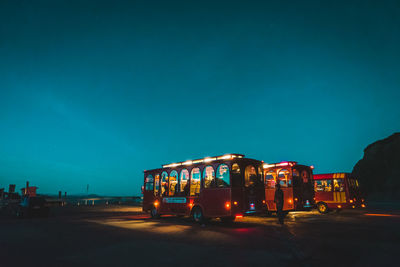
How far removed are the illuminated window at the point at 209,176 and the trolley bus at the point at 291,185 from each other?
5.09 metres

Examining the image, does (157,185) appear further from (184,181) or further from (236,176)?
(236,176)

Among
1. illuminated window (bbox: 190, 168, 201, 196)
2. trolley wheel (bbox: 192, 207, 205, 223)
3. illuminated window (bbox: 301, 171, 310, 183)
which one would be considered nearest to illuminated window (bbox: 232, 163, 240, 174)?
illuminated window (bbox: 190, 168, 201, 196)

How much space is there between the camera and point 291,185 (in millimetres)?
16188

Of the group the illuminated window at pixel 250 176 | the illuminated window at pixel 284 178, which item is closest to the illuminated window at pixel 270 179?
the illuminated window at pixel 284 178

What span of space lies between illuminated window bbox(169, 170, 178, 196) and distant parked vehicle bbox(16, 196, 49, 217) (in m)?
9.29

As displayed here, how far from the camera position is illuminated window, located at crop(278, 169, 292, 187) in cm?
1636

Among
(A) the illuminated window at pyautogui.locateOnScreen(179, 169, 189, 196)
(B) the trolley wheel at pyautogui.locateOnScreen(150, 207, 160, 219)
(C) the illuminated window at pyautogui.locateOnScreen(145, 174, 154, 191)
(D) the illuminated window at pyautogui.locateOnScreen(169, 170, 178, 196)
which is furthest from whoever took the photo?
(C) the illuminated window at pyautogui.locateOnScreen(145, 174, 154, 191)

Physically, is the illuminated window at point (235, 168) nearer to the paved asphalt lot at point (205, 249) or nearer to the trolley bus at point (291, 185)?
the paved asphalt lot at point (205, 249)

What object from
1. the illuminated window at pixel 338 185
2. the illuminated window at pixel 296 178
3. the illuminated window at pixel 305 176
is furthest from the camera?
the illuminated window at pixel 338 185

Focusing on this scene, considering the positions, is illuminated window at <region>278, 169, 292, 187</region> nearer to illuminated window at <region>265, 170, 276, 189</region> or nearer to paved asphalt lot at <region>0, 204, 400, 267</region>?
illuminated window at <region>265, 170, 276, 189</region>

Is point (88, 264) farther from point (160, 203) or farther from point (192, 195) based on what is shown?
point (160, 203)

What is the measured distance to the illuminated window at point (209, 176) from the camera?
12625 mm

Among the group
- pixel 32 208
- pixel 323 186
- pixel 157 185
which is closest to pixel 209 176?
pixel 157 185

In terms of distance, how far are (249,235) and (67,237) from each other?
6180 millimetres
